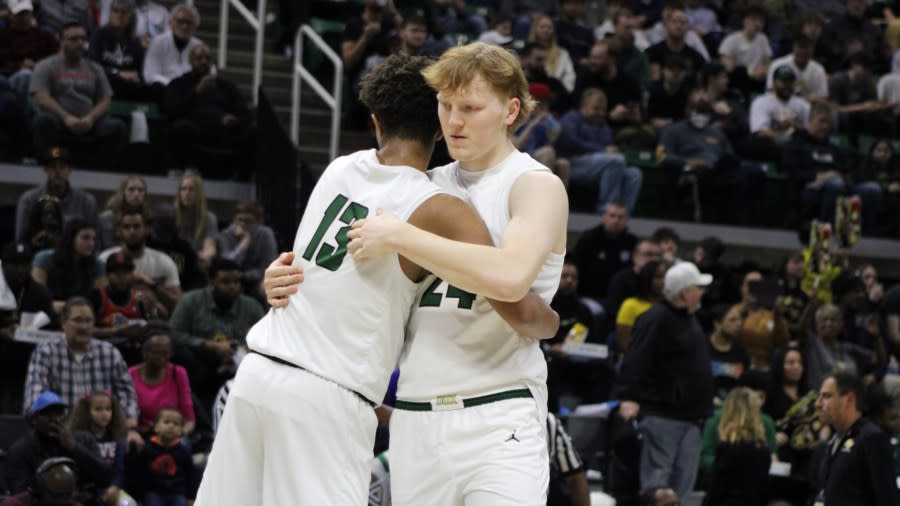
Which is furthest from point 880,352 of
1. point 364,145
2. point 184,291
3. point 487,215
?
point 487,215

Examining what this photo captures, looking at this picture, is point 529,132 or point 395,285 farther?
point 529,132

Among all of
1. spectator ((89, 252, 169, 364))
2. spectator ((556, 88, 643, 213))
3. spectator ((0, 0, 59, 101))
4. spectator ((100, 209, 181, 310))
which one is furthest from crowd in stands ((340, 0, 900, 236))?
spectator ((89, 252, 169, 364))

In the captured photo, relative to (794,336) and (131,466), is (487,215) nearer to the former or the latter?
(131,466)

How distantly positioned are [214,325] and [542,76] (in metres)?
5.37

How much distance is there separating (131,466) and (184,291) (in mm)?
2510

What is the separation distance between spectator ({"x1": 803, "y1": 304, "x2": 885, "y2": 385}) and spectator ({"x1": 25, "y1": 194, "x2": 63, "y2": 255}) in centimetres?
611

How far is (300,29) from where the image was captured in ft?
47.3

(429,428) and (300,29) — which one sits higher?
(300,29)

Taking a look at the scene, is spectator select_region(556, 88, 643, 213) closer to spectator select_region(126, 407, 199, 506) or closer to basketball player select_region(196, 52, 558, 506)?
spectator select_region(126, 407, 199, 506)

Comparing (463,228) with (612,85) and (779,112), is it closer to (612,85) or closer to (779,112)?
(612,85)

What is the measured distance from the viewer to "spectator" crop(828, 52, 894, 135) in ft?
55.3

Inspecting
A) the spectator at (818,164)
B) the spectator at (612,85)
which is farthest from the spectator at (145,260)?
the spectator at (818,164)

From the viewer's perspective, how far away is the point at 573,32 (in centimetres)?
1644

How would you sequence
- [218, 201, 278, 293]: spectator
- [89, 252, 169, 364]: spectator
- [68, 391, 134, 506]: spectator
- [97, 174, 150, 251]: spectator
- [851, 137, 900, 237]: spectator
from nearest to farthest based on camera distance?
[68, 391, 134, 506]: spectator, [89, 252, 169, 364]: spectator, [97, 174, 150, 251]: spectator, [218, 201, 278, 293]: spectator, [851, 137, 900, 237]: spectator
